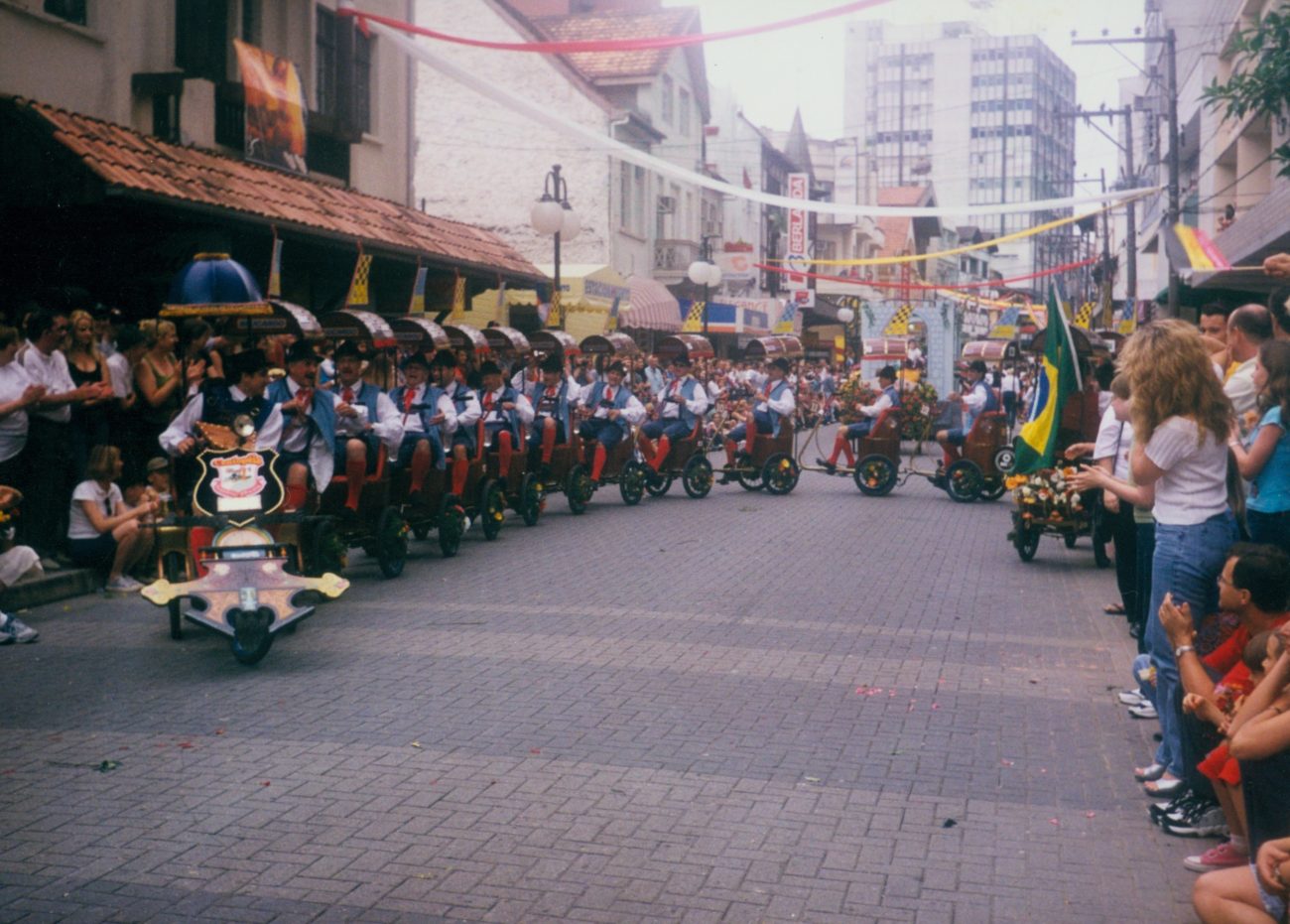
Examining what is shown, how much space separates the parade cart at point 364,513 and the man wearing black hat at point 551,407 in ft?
13.7

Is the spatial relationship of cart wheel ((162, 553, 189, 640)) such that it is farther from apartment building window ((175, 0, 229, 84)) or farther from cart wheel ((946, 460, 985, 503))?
cart wheel ((946, 460, 985, 503))

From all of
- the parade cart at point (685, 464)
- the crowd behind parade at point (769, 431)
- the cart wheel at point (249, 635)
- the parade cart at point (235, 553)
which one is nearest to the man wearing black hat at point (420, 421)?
the crowd behind parade at point (769, 431)

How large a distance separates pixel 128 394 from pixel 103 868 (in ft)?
24.7

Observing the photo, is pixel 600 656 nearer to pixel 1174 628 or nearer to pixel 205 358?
pixel 1174 628

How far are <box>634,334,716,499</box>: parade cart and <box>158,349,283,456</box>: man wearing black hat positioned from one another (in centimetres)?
1000

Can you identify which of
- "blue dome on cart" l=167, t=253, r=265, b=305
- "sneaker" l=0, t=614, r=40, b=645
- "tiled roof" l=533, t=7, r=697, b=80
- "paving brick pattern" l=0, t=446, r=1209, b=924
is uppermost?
"tiled roof" l=533, t=7, r=697, b=80

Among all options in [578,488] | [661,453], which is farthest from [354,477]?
[661,453]

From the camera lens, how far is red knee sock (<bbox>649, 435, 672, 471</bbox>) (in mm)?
19625

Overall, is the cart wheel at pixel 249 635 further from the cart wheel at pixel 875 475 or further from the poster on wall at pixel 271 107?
the cart wheel at pixel 875 475

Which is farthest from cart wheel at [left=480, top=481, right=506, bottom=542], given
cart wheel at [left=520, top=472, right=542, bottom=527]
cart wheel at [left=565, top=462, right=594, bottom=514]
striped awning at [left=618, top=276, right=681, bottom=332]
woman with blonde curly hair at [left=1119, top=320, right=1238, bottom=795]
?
striped awning at [left=618, top=276, right=681, bottom=332]

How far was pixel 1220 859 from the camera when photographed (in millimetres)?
5188

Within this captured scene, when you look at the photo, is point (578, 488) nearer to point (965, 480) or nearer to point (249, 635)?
point (965, 480)

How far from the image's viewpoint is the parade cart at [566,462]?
17344mm

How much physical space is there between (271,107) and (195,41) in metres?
1.41
